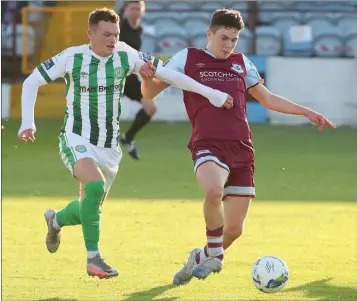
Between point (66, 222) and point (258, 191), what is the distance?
15.9ft

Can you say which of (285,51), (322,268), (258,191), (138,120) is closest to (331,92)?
(285,51)

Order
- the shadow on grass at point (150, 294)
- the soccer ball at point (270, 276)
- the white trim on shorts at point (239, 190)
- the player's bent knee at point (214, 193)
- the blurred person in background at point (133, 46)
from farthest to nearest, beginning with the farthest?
1. the blurred person in background at point (133, 46)
2. the white trim on shorts at point (239, 190)
3. the player's bent knee at point (214, 193)
4. the soccer ball at point (270, 276)
5. the shadow on grass at point (150, 294)

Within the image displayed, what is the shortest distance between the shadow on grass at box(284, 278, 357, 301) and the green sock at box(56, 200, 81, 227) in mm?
1608

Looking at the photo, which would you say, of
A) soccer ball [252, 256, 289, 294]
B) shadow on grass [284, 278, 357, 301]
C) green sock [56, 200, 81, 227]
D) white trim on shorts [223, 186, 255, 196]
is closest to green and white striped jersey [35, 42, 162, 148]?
green sock [56, 200, 81, 227]

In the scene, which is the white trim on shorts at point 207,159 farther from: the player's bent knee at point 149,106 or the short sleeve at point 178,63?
the player's bent knee at point 149,106

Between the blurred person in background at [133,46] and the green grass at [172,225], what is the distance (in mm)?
388

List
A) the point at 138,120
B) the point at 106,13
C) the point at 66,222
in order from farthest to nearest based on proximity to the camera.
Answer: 1. the point at 138,120
2. the point at 66,222
3. the point at 106,13

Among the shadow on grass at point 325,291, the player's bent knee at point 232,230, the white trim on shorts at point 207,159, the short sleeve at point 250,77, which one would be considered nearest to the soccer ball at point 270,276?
the shadow on grass at point 325,291

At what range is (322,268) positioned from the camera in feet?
25.4

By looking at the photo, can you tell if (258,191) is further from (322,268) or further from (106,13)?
(106,13)

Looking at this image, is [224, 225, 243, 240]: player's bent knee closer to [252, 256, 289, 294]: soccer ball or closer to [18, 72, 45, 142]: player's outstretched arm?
[252, 256, 289, 294]: soccer ball

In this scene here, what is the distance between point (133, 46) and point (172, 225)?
4.74 meters

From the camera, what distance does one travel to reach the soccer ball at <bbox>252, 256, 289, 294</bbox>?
263 inches

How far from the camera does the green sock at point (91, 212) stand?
6.99 metres
